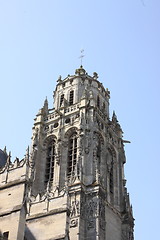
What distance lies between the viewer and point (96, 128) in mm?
39938

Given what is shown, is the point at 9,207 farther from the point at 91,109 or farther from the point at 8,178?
the point at 91,109

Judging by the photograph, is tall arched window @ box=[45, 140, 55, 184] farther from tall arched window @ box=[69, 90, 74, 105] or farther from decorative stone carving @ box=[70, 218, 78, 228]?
decorative stone carving @ box=[70, 218, 78, 228]

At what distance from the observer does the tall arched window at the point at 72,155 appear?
3776cm

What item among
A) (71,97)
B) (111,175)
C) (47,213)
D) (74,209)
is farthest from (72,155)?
(47,213)

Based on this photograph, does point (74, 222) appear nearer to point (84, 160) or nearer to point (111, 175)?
point (84, 160)

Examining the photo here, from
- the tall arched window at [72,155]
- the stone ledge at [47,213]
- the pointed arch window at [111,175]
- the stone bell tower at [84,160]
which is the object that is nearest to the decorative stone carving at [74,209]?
the stone bell tower at [84,160]

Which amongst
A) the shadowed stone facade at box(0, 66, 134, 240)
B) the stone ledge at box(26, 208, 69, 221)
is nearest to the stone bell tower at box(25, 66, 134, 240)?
the shadowed stone facade at box(0, 66, 134, 240)

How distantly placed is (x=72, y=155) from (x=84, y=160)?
2070 millimetres

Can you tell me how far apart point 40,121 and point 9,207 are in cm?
2141

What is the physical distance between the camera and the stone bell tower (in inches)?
1331

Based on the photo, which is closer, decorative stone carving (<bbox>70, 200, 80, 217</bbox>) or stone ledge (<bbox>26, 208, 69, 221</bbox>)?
stone ledge (<bbox>26, 208, 69, 221</bbox>)

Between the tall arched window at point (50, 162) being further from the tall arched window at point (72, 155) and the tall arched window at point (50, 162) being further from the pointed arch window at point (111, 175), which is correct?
the pointed arch window at point (111, 175)

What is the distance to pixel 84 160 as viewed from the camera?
121 feet

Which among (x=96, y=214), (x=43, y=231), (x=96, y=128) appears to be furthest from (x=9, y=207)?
(x=96, y=128)
